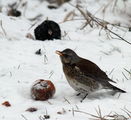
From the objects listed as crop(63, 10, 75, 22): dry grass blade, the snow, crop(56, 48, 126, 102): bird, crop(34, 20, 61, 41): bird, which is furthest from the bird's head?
crop(63, 10, 75, 22): dry grass blade

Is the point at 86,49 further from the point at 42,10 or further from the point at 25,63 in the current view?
the point at 42,10

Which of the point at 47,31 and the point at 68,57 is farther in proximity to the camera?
the point at 47,31

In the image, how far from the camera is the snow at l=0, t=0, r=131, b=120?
13.2 ft

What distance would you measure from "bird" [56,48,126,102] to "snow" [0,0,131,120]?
0.09 meters

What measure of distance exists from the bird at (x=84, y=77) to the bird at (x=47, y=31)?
5.24 ft

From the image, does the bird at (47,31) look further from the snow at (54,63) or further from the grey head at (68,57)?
the grey head at (68,57)

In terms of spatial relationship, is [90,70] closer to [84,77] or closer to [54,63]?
[84,77]

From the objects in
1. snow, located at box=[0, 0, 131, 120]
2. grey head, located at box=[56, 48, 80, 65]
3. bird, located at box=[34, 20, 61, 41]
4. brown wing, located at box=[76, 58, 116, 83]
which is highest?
grey head, located at box=[56, 48, 80, 65]

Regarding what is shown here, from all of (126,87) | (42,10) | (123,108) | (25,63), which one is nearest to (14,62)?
(25,63)

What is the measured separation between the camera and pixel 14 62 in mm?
5152

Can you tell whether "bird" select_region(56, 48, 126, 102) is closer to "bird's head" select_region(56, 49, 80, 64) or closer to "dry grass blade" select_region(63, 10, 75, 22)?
"bird's head" select_region(56, 49, 80, 64)

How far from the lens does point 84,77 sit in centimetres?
436

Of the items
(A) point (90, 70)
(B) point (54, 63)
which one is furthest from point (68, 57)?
Result: (B) point (54, 63)

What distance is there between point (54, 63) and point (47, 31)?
0.77m
